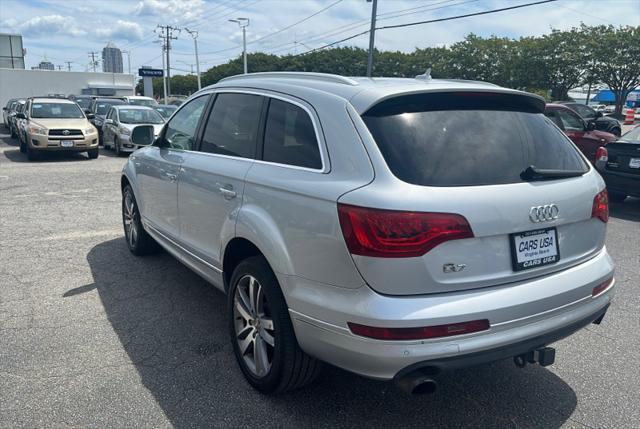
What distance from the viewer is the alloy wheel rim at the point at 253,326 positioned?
9.84 ft

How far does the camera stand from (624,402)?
120 inches

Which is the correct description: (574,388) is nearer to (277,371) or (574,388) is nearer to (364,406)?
(364,406)

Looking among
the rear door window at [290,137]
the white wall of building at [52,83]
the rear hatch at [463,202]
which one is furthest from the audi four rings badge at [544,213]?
the white wall of building at [52,83]

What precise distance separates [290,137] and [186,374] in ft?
5.47

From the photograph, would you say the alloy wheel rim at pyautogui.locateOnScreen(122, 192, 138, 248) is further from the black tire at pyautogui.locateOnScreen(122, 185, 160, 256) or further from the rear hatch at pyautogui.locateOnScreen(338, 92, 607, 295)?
the rear hatch at pyautogui.locateOnScreen(338, 92, 607, 295)

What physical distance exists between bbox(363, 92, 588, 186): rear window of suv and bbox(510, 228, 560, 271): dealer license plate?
0.29 m

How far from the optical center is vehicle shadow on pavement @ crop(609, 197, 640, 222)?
8.31 meters

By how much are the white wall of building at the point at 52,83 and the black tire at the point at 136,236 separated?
42.3 m

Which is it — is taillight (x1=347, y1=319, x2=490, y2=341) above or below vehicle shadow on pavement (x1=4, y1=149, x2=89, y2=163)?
above

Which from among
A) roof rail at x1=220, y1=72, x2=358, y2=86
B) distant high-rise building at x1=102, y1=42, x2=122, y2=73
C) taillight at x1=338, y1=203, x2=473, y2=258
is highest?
distant high-rise building at x1=102, y1=42, x2=122, y2=73

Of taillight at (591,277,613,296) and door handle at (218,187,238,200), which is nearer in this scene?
taillight at (591,277,613,296)

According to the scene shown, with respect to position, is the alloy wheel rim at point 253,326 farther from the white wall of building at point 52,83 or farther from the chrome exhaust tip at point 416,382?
the white wall of building at point 52,83

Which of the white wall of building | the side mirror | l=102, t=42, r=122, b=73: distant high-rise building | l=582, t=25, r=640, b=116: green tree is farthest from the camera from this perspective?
l=102, t=42, r=122, b=73: distant high-rise building

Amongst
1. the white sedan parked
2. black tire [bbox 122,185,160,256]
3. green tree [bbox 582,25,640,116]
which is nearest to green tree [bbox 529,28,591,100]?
green tree [bbox 582,25,640,116]
